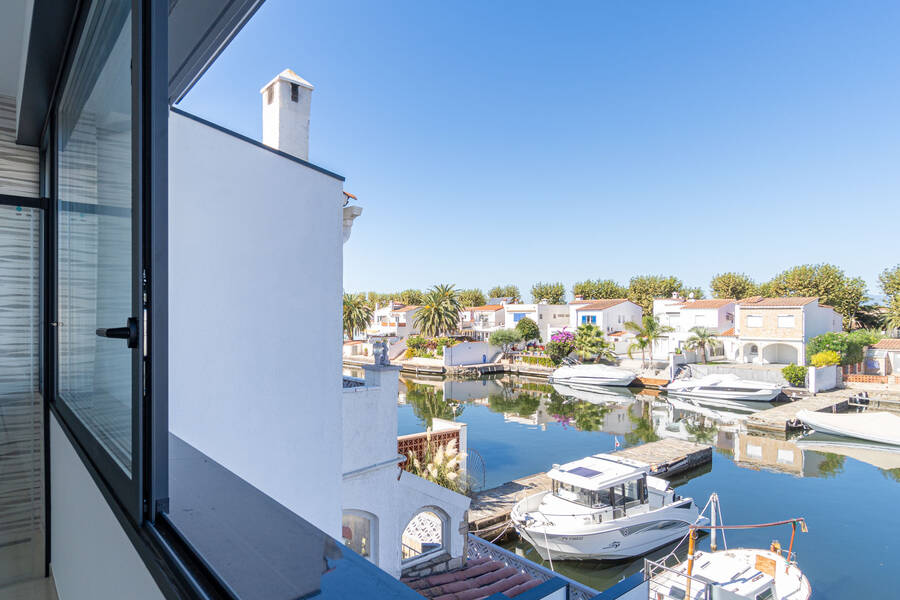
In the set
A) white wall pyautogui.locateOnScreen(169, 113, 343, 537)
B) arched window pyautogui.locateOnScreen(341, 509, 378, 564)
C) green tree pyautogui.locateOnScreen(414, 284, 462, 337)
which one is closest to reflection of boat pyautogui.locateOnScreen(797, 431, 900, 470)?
arched window pyautogui.locateOnScreen(341, 509, 378, 564)

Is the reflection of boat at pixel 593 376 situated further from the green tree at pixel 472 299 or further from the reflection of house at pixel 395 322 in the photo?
the green tree at pixel 472 299

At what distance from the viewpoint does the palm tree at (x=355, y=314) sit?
24.1 meters

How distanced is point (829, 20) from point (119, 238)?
39.4 feet

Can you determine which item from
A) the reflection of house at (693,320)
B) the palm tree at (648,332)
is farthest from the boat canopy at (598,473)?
the reflection of house at (693,320)

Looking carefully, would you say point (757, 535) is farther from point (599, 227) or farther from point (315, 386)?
point (599, 227)

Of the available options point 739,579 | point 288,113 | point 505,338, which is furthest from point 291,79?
point 505,338

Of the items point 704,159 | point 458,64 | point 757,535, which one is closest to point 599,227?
point 704,159

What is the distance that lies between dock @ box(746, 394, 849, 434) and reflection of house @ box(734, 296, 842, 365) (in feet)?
11.2

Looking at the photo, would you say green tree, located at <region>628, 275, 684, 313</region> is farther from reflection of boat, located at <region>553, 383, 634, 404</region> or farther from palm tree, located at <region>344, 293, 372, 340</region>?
palm tree, located at <region>344, 293, 372, 340</region>

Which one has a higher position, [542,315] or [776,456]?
[542,315]

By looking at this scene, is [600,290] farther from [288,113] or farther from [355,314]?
[288,113]

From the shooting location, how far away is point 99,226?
2.90 ft

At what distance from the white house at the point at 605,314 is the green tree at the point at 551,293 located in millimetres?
10233

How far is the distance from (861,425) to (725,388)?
14.5ft
